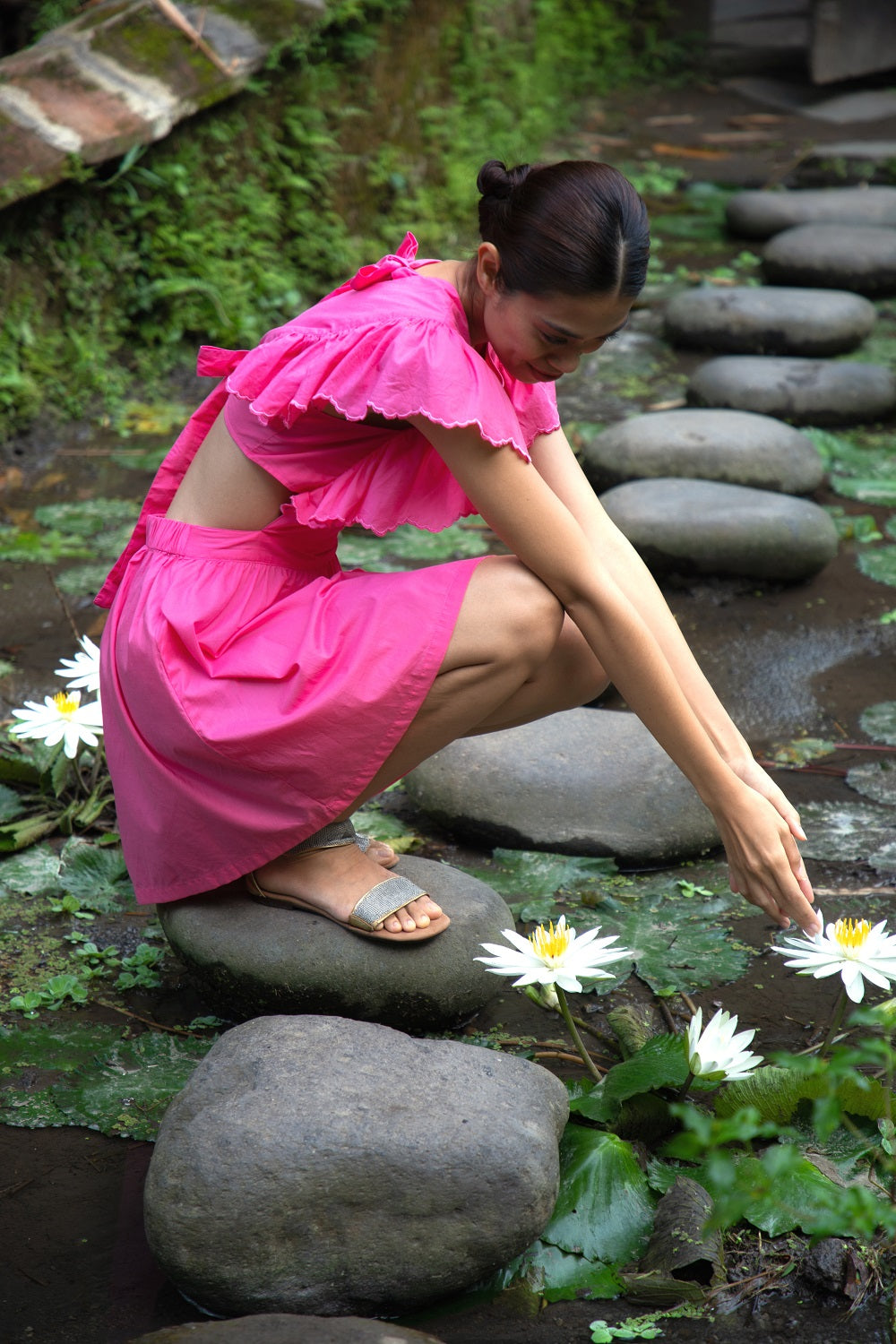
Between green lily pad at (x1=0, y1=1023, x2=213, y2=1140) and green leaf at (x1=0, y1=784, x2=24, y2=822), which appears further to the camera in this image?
green leaf at (x1=0, y1=784, x2=24, y2=822)

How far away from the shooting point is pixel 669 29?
9.74 meters

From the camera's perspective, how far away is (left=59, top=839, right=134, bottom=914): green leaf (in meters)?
→ 2.35

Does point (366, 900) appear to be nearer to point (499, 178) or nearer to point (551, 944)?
point (551, 944)

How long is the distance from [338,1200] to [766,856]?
707 millimetres

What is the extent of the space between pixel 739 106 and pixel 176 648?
8.05 meters

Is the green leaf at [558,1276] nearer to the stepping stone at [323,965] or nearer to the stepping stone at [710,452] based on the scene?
the stepping stone at [323,965]

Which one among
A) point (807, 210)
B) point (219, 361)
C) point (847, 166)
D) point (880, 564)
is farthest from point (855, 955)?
point (847, 166)

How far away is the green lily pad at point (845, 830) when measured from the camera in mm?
2469

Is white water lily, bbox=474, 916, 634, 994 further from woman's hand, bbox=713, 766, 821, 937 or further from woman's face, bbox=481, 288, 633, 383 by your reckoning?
woman's face, bbox=481, 288, 633, 383

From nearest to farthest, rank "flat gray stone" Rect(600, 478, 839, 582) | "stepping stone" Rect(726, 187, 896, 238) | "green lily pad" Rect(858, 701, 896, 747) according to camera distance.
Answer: "green lily pad" Rect(858, 701, 896, 747)
"flat gray stone" Rect(600, 478, 839, 582)
"stepping stone" Rect(726, 187, 896, 238)

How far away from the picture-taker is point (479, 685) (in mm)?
1937

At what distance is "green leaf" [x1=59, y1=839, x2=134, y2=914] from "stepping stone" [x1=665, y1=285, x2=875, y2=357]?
3439 millimetres

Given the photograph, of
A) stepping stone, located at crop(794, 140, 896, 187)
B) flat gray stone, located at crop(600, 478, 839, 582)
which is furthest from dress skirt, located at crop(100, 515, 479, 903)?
stepping stone, located at crop(794, 140, 896, 187)

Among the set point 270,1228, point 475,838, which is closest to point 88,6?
point 475,838
